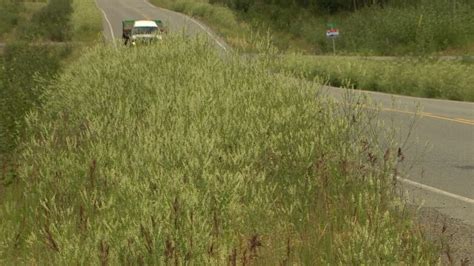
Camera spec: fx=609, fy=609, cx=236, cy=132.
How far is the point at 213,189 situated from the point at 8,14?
174 ft

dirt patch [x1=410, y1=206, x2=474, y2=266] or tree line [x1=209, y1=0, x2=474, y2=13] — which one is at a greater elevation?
tree line [x1=209, y1=0, x2=474, y2=13]

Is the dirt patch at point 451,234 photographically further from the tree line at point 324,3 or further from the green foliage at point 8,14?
the tree line at point 324,3

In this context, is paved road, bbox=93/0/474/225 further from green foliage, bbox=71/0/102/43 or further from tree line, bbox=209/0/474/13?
tree line, bbox=209/0/474/13

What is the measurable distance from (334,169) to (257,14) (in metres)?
56.8

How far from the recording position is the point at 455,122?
1334cm

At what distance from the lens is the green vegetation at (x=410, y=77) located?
20078mm

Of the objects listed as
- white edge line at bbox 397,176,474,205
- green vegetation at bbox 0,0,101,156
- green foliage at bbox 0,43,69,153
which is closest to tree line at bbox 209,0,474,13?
green vegetation at bbox 0,0,101,156

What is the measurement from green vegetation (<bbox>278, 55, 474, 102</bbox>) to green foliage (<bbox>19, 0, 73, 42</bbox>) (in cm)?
1891

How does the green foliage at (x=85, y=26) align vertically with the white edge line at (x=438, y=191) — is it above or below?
above

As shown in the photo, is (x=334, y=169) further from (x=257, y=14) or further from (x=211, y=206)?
(x=257, y=14)

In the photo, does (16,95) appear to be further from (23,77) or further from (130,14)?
(130,14)

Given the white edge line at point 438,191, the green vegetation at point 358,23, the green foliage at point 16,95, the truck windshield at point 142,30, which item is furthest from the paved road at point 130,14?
the white edge line at point 438,191

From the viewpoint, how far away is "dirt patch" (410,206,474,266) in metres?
5.41

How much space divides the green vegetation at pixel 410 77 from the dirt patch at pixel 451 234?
11348 millimetres
